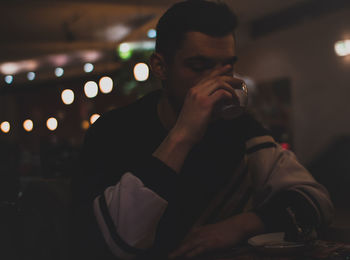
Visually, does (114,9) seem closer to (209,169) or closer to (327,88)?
(327,88)

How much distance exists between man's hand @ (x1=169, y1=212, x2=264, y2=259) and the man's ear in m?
0.56

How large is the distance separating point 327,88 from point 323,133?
830 mm

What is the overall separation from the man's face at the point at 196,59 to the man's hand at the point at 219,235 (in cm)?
43

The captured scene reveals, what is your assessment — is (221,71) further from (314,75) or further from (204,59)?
(314,75)

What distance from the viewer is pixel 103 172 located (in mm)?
1331

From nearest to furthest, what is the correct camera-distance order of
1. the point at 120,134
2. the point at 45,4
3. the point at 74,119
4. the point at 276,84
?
the point at 120,134
the point at 45,4
the point at 276,84
the point at 74,119

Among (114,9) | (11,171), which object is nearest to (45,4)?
(114,9)

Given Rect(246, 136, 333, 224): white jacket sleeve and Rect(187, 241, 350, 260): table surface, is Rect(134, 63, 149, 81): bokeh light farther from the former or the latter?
Rect(187, 241, 350, 260): table surface

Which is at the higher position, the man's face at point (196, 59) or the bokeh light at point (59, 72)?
the bokeh light at point (59, 72)

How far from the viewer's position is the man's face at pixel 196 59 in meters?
1.38

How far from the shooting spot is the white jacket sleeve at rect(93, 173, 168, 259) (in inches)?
40.8

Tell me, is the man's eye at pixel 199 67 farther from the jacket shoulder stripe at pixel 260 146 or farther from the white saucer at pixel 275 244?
the white saucer at pixel 275 244

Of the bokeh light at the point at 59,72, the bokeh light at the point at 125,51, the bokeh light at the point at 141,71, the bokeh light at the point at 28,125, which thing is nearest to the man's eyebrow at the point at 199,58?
the bokeh light at the point at 141,71

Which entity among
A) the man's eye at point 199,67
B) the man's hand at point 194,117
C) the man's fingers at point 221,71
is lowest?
the man's hand at point 194,117
